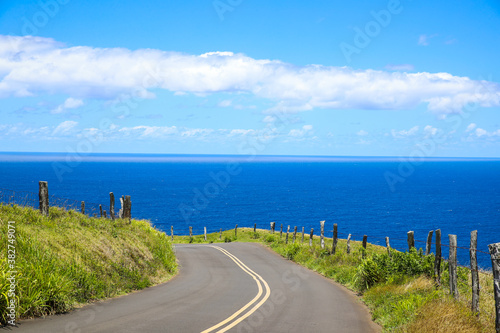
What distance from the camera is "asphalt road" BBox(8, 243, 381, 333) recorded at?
409 inches

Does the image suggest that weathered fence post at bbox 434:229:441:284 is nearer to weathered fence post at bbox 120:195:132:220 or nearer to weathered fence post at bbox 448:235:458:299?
weathered fence post at bbox 448:235:458:299

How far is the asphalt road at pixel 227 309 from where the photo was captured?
34.1 ft

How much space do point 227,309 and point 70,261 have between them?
228 inches

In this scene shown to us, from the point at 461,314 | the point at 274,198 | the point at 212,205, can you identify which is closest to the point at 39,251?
the point at 461,314

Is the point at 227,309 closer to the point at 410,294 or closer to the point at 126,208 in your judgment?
the point at 410,294

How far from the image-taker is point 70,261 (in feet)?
45.8

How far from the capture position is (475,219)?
96.4 metres

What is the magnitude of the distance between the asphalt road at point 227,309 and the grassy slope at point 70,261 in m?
0.57

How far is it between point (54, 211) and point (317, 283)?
13.7 metres

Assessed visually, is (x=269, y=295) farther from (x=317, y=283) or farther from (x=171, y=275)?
(x=171, y=275)

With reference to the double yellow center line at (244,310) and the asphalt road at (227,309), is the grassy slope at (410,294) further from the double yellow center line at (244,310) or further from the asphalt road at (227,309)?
the double yellow center line at (244,310)

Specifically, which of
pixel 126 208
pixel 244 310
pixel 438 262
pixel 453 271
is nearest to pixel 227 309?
pixel 244 310

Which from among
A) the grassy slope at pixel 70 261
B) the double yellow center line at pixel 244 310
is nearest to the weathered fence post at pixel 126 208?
the grassy slope at pixel 70 261

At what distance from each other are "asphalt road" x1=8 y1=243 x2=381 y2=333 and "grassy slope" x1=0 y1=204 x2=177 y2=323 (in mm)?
569
